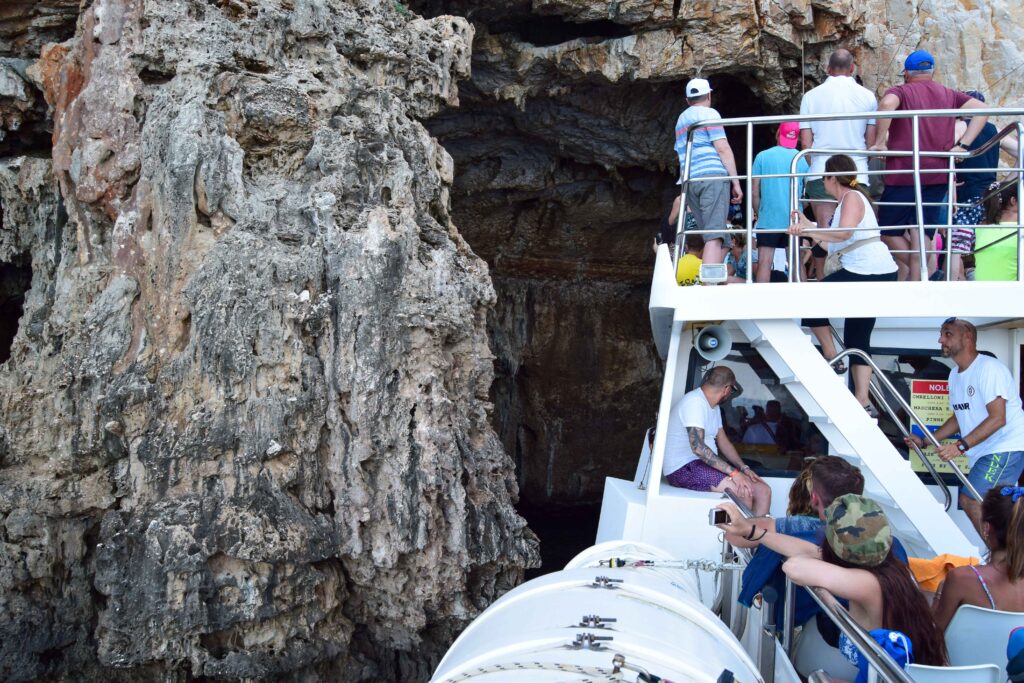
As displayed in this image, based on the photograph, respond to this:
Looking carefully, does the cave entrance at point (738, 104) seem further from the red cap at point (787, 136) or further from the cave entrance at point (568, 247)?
the red cap at point (787, 136)

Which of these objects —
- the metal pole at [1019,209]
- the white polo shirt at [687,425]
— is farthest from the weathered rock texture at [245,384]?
the metal pole at [1019,209]

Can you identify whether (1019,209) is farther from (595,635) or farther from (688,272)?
(595,635)

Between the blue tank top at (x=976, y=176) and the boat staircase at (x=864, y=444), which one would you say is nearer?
the boat staircase at (x=864, y=444)

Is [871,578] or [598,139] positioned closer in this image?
[871,578]

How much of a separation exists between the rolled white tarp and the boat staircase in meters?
1.58

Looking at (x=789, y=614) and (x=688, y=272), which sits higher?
(x=688, y=272)

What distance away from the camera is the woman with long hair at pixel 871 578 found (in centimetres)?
301

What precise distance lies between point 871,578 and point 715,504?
2124 millimetres

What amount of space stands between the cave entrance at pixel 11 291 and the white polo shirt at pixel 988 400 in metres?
6.67

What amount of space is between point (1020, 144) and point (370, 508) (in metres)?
4.37

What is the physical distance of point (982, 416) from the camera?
5.32 meters

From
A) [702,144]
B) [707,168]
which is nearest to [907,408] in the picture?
[707,168]

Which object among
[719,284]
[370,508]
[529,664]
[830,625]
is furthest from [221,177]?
[830,625]

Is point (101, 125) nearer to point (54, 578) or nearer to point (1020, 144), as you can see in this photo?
point (54, 578)
